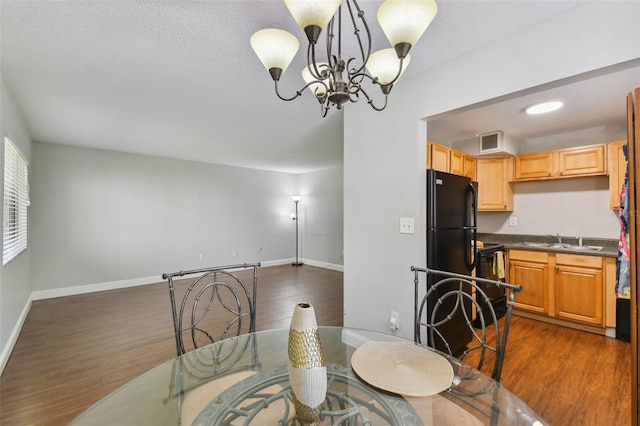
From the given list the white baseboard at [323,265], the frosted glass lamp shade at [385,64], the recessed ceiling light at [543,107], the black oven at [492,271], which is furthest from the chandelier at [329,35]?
the white baseboard at [323,265]

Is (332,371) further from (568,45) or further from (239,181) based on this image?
(239,181)

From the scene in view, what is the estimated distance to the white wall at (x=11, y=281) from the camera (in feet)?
7.73

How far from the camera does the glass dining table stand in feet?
2.95

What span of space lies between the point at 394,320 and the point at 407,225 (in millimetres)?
806

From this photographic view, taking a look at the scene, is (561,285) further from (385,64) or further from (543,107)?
(385,64)

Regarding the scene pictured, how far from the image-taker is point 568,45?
5.02 ft

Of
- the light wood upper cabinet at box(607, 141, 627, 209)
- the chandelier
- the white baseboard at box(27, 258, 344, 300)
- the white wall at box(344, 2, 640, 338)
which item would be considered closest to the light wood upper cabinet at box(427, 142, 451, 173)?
the white wall at box(344, 2, 640, 338)

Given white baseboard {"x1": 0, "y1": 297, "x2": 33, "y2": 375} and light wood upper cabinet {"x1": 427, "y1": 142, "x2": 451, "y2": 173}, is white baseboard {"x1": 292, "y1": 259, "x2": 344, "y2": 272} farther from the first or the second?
white baseboard {"x1": 0, "y1": 297, "x2": 33, "y2": 375}

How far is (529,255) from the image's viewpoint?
3350 millimetres

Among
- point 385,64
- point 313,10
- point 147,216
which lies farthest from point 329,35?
point 147,216

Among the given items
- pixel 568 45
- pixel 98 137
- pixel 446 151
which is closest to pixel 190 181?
pixel 98 137

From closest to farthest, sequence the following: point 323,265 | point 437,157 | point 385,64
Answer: point 385,64 < point 437,157 < point 323,265

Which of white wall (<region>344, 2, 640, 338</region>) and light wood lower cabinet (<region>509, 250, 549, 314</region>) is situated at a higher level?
white wall (<region>344, 2, 640, 338</region>)

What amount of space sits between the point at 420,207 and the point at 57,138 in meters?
5.08
